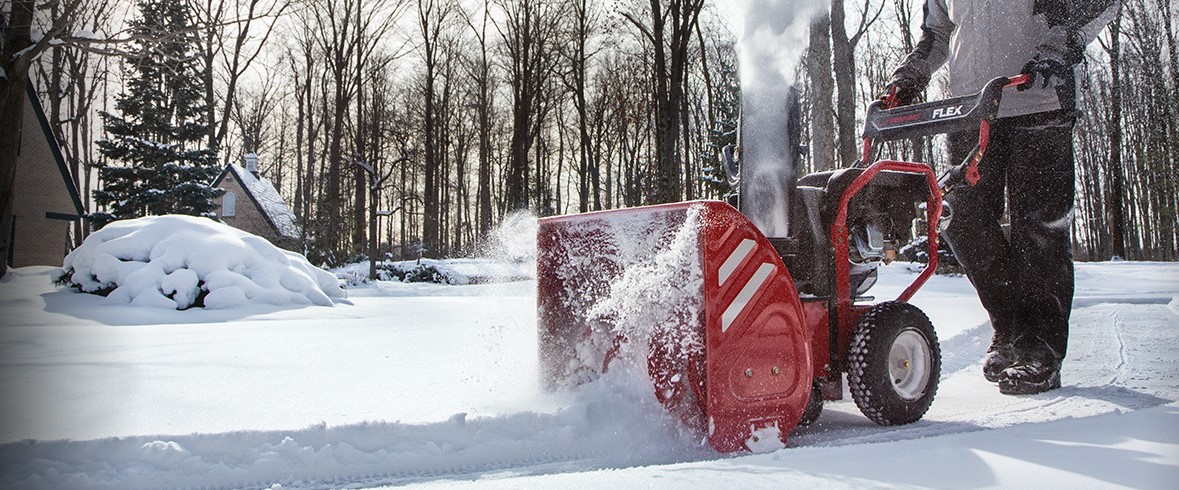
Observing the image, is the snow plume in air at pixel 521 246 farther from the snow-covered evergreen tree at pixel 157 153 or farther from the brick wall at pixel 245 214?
the brick wall at pixel 245 214

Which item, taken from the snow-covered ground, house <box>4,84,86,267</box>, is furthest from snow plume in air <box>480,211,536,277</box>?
house <box>4,84,86,267</box>

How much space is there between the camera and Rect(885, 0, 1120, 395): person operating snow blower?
131 inches

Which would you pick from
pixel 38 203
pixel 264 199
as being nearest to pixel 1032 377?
pixel 38 203

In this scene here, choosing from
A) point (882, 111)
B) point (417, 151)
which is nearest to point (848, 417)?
point (882, 111)

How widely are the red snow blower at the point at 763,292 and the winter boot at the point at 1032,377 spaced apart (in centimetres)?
69

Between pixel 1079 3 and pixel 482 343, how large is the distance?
3.45 meters

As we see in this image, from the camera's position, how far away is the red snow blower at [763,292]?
2375 millimetres

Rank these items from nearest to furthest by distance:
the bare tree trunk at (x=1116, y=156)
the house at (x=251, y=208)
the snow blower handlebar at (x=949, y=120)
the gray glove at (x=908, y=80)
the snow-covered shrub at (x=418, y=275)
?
the snow blower handlebar at (x=949, y=120)
the gray glove at (x=908, y=80)
the bare tree trunk at (x=1116, y=156)
the snow-covered shrub at (x=418, y=275)
the house at (x=251, y=208)

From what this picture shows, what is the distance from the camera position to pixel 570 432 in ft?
8.15

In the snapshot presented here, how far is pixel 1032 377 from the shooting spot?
330cm

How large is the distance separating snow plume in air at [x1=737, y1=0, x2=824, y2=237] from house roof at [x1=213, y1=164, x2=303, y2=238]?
1333 inches

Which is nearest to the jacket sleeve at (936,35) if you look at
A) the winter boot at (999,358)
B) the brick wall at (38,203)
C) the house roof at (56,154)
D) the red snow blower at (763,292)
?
the red snow blower at (763,292)

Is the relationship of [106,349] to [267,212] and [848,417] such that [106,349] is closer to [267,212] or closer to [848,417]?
[848,417]

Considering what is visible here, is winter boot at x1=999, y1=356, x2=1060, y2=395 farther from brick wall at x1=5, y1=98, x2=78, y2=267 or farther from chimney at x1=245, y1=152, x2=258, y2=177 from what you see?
chimney at x1=245, y1=152, x2=258, y2=177
